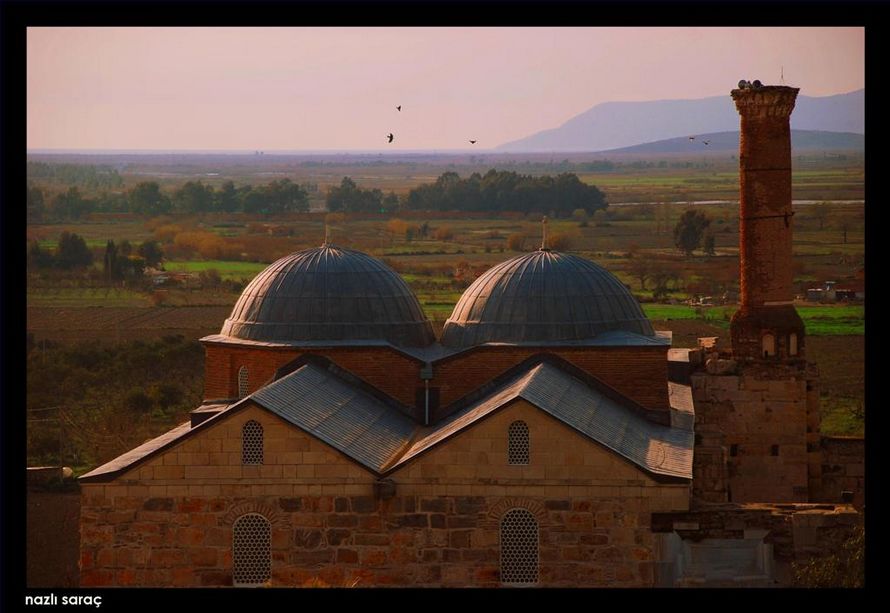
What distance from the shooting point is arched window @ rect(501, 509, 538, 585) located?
24734mm

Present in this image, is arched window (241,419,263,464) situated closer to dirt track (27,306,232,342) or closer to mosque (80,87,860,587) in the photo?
mosque (80,87,860,587)

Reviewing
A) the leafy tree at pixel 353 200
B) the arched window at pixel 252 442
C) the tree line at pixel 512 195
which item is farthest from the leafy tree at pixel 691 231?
the arched window at pixel 252 442

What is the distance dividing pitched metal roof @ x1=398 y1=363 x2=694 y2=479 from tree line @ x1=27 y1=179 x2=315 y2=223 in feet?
178

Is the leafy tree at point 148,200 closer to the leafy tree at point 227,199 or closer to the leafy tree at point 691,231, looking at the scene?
the leafy tree at point 227,199

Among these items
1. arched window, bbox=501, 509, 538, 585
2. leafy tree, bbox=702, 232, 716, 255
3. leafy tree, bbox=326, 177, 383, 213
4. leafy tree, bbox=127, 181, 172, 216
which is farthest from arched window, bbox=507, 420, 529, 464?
leafy tree, bbox=326, 177, 383, 213

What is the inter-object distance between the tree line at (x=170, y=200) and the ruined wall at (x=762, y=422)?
5155 centimetres

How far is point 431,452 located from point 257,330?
7275mm

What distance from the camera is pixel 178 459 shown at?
24.8 metres

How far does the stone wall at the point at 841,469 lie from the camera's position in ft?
116

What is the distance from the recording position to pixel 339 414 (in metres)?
27.3

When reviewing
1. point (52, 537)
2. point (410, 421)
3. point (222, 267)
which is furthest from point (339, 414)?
point (222, 267)

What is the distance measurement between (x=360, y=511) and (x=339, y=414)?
9.60ft

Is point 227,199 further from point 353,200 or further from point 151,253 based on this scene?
point 151,253
